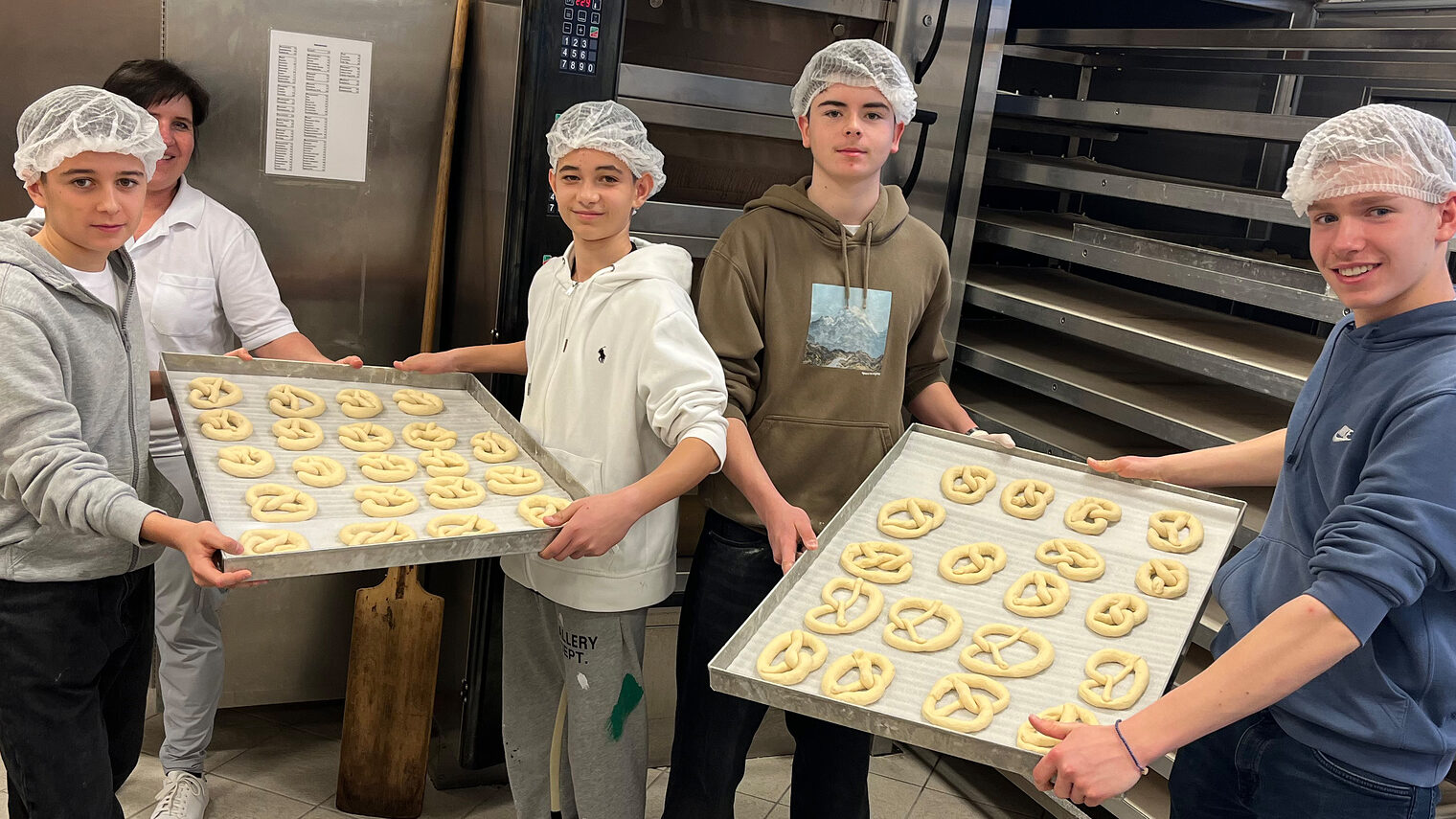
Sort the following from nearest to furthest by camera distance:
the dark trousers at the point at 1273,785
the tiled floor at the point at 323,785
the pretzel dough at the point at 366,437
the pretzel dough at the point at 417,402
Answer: the dark trousers at the point at 1273,785, the pretzel dough at the point at 366,437, the pretzel dough at the point at 417,402, the tiled floor at the point at 323,785

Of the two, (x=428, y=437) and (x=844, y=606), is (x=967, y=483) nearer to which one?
(x=844, y=606)

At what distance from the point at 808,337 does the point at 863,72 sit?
0.48m

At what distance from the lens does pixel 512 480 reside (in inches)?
78.9

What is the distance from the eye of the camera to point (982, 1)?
9.25 ft

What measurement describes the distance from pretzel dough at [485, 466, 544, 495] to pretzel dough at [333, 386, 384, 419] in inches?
12.4

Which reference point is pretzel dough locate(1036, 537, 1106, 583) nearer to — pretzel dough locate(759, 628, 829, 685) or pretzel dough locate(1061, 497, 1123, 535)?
pretzel dough locate(1061, 497, 1123, 535)

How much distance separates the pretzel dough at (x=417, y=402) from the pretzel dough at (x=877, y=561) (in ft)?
3.07

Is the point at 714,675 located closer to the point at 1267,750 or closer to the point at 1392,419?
the point at 1267,750

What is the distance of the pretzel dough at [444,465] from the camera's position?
2029 millimetres

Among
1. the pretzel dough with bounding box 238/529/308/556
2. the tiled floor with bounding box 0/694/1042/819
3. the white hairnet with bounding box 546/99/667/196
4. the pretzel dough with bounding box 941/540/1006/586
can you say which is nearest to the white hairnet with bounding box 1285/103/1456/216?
the pretzel dough with bounding box 941/540/1006/586

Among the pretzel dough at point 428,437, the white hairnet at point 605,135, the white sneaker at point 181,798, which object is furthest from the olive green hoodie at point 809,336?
the white sneaker at point 181,798

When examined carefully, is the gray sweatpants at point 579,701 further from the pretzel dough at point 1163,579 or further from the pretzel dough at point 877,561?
the pretzel dough at point 1163,579

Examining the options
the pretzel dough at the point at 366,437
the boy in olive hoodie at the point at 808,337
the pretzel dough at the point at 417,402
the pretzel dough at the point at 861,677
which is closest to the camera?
the pretzel dough at the point at 861,677

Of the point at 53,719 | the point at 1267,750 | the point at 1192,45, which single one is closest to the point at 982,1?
the point at 1192,45
